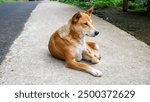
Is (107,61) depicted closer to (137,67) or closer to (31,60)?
(137,67)

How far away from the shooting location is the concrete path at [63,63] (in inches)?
270

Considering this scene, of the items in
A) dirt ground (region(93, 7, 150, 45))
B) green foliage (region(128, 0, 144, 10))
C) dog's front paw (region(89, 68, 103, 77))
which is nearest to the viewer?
dog's front paw (region(89, 68, 103, 77))

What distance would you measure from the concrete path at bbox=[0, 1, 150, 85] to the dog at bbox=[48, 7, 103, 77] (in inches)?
5.6

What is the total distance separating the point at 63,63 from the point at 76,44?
Result: 51cm

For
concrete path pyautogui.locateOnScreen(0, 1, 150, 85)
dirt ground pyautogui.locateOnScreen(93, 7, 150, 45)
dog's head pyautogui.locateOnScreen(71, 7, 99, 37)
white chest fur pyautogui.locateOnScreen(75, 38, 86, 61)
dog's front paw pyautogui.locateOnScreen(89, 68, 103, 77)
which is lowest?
dirt ground pyautogui.locateOnScreen(93, 7, 150, 45)

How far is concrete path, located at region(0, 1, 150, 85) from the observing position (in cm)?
685

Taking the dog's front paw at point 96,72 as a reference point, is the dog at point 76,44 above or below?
above

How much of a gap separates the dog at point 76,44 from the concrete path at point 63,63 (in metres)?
0.14

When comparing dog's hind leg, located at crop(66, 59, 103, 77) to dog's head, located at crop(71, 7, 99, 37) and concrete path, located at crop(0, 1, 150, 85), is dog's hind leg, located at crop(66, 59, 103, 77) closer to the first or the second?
concrete path, located at crop(0, 1, 150, 85)

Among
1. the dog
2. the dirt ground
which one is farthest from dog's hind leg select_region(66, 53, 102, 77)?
the dirt ground

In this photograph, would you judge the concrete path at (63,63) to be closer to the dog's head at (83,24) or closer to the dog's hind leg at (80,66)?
the dog's hind leg at (80,66)

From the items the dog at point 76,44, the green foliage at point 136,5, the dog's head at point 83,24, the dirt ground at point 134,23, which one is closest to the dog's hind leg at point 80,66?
the dog at point 76,44

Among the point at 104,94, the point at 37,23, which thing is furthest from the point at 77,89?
the point at 37,23

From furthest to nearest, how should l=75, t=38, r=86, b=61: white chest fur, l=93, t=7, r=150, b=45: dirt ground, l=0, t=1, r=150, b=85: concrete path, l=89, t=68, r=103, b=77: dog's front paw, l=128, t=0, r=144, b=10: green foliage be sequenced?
l=128, t=0, r=144, b=10: green foliage
l=93, t=7, r=150, b=45: dirt ground
l=75, t=38, r=86, b=61: white chest fur
l=89, t=68, r=103, b=77: dog's front paw
l=0, t=1, r=150, b=85: concrete path
